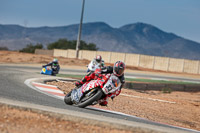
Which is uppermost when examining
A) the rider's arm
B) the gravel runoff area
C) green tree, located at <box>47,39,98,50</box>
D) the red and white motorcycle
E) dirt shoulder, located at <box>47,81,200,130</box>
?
green tree, located at <box>47,39,98,50</box>

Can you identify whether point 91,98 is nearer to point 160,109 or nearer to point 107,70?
point 107,70

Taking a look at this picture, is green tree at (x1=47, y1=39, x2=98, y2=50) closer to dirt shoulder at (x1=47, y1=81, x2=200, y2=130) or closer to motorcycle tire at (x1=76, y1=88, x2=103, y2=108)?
dirt shoulder at (x1=47, y1=81, x2=200, y2=130)

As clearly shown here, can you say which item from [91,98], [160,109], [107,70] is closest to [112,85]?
[107,70]

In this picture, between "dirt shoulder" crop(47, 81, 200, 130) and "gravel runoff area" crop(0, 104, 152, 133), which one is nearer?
"gravel runoff area" crop(0, 104, 152, 133)

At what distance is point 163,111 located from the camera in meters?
11.9

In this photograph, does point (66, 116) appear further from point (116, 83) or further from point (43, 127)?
point (116, 83)

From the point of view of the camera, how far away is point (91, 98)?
790 centimetres

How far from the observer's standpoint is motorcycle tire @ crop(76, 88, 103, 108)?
309 inches

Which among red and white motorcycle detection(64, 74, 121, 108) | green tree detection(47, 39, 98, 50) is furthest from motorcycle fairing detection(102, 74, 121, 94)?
green tree detection(47, 39, 98, 50)

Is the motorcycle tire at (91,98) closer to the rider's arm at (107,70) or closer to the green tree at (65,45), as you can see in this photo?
the rider's arm at (107,70)

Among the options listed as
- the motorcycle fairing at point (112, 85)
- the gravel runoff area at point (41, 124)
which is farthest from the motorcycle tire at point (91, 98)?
the gravel runoff area at point (41, 124)

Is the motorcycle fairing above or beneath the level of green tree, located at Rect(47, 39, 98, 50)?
beneath

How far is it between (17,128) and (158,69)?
144 ft

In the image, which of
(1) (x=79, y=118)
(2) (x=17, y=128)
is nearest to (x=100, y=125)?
(1) (x=79, y=118)
